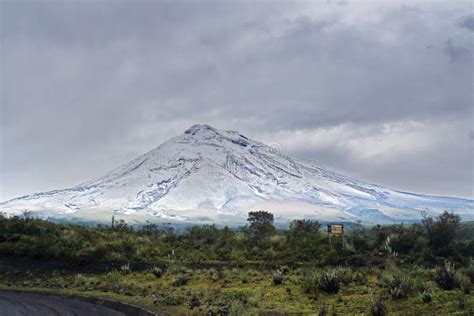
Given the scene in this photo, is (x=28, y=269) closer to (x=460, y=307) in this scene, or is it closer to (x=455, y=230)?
(x=460, y=307)

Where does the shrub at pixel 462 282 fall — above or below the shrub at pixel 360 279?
above

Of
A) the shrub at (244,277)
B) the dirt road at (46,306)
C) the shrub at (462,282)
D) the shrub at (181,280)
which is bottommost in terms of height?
the dirt road at (46,306)

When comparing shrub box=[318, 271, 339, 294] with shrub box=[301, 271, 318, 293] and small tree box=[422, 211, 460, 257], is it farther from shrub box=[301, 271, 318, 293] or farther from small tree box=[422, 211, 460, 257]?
small tree box=[422, 211, 460, 257]

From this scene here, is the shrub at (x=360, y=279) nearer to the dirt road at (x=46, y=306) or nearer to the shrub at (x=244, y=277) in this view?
the shrub at (x=244, y=277)

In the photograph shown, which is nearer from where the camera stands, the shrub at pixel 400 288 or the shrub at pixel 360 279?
the shrub at pixel 400 288

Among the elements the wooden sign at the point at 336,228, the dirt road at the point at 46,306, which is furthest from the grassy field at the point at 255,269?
the dirt road at the point at 46,306

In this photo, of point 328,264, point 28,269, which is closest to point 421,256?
point 328,264

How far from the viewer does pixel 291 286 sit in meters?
21.1

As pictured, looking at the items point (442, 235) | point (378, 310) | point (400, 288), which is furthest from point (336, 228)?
point (378, 310)

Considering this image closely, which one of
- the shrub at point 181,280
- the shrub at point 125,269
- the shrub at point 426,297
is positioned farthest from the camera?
the shrub at point 125,269

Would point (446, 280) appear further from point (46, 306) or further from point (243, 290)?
point (46, 306)

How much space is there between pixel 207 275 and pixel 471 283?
43.9ft

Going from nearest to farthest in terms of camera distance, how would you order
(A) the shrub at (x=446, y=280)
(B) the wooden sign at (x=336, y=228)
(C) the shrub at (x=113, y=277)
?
(A) the shrub at (x=446, y=280) → (C) the shrub at (x=113, y=277) → (B) the wooden sign at (x=336, y=228)

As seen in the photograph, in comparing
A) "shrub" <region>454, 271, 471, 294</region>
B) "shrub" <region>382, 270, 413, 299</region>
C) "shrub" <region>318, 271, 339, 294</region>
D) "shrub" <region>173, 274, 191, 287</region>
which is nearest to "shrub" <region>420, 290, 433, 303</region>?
"shrub" <region>382, 270, 413, 299</region>
